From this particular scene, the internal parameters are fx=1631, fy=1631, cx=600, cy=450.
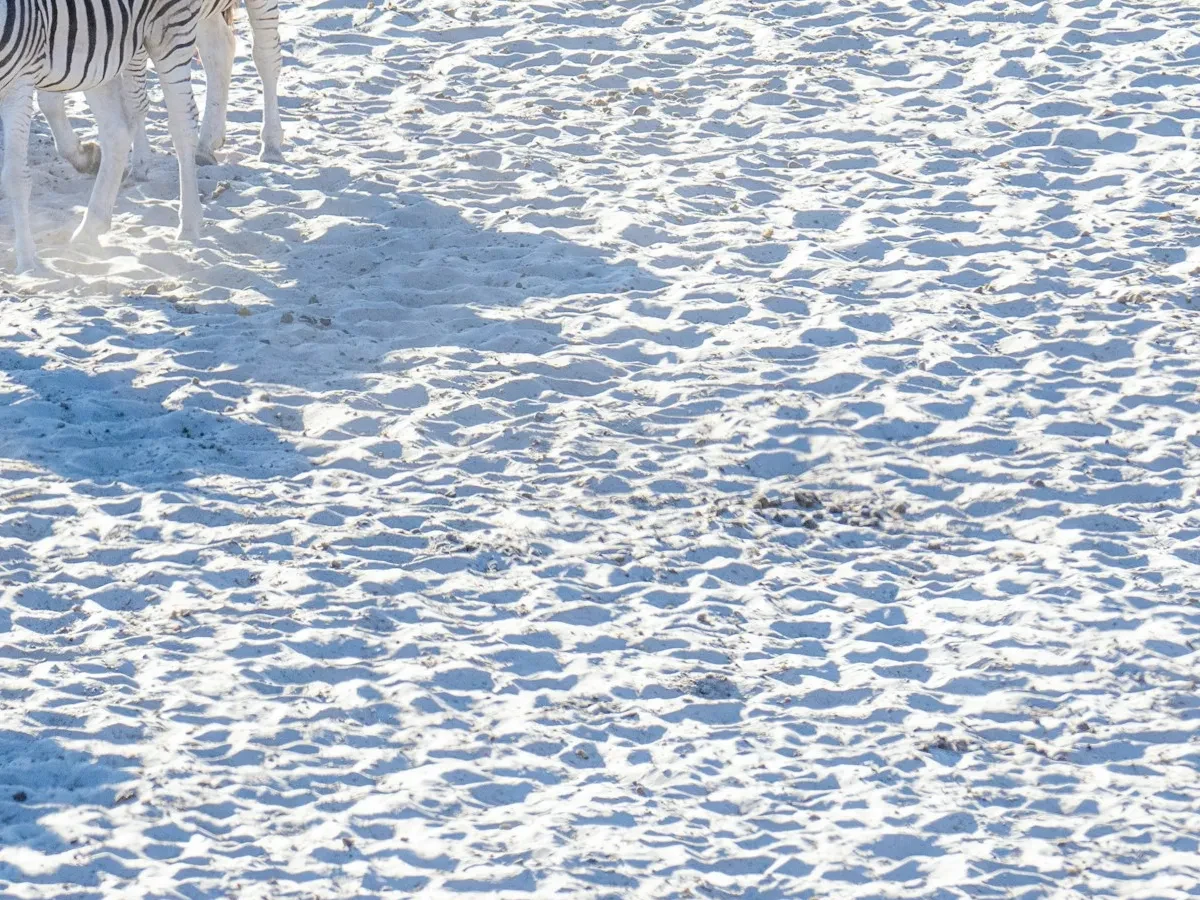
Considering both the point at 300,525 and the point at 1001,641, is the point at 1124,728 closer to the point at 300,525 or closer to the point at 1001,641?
the point at 1001,641

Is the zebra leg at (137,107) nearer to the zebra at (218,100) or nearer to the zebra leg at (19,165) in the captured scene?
the zebra at (218,100)

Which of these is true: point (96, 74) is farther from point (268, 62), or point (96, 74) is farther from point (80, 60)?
point (268, 62)

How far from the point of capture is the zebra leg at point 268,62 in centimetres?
951

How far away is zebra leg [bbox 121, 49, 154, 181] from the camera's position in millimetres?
8750

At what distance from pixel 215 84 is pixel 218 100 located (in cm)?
10

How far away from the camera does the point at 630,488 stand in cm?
667

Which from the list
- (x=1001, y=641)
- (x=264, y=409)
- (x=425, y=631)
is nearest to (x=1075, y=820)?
(x=1001, y=641)

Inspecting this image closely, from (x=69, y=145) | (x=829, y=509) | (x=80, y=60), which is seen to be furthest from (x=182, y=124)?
(x=829, y=509)

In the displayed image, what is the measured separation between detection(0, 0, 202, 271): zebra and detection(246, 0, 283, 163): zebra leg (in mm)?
735

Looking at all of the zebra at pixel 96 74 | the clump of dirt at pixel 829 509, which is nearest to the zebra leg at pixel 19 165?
the zebra at pixel 96 74

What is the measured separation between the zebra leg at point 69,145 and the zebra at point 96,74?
55cm

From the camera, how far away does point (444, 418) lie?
707 cm

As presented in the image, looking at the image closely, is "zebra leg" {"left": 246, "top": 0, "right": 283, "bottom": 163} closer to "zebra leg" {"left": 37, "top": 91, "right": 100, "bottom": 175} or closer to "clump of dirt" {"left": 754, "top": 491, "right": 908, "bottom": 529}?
"zebra leg" {"left": 37, "top": 91, "right": 100, "bottom": 175}

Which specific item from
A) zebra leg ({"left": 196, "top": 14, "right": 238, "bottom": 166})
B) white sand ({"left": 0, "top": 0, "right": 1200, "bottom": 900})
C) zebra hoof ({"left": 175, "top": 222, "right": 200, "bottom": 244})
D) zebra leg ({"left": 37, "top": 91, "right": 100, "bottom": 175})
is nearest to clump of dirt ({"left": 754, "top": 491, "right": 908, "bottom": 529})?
white sand ({"left": 0, "top": 0, "right": 1200, "bottom": 900})
